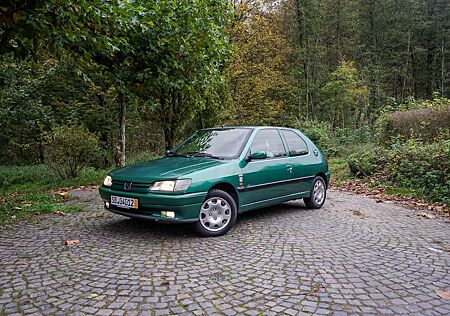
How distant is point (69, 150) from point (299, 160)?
332 inches

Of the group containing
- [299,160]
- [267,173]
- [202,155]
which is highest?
[202,155]

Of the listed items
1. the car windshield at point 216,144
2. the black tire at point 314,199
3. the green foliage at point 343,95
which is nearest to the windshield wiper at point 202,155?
the car windshield at point 216,144

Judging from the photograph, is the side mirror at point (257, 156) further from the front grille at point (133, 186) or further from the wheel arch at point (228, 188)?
the front grille at point (133, 186)

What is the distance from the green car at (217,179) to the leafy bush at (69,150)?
681cm

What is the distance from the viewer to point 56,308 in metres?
3.01

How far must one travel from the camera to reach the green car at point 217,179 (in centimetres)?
474

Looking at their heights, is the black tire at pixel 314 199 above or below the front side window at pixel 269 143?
below

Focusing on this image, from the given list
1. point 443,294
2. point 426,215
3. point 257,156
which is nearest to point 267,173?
point 257,156

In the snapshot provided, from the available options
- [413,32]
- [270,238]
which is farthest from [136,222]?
[413,32]

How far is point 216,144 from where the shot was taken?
6.02m

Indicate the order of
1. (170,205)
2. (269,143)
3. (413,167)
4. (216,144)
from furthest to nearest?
(413,167) → (269,143) → (216,144) → (170,205)

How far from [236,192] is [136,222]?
1794 mm

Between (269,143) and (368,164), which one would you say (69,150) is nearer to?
(269,143)

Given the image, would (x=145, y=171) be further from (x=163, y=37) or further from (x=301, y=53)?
(x=301, y=53)
